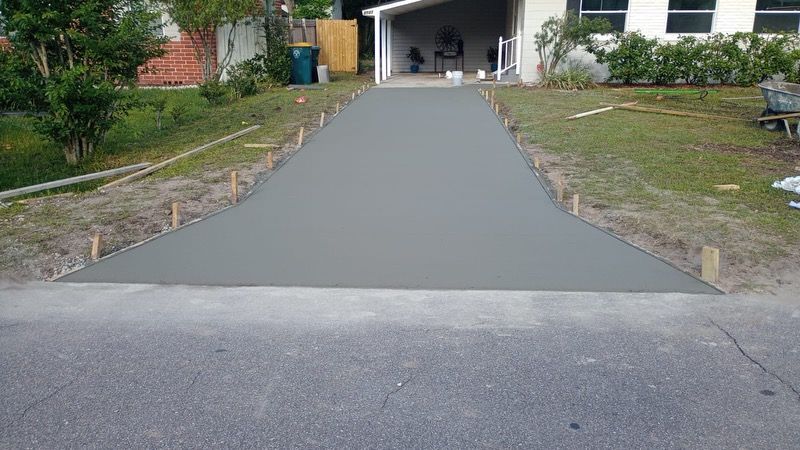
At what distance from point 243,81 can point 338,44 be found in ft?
27.9

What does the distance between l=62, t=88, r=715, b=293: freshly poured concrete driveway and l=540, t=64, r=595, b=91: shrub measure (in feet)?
31.7

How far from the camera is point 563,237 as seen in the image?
23.8ft

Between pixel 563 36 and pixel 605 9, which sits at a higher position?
pixel 605 9

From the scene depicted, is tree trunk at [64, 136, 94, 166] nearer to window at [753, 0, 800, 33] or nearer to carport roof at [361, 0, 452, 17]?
carport roof at [361, 0, 452, 17]

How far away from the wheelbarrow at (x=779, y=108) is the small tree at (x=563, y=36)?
6.29 metres

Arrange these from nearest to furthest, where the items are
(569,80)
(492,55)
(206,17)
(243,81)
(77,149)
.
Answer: (77,149)
(206,17)
(243,81)
(569,80)
(492,55)

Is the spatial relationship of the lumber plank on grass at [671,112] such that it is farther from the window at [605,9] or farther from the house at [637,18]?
the window at [605,9]

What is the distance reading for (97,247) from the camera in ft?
22.2

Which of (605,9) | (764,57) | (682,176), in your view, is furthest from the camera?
(605,9)

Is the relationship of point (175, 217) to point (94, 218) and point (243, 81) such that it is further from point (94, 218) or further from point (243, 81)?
point (243, 81)

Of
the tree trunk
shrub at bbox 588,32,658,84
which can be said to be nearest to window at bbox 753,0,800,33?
shrub at bbox 588,32,658,84

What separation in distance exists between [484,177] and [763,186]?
3.68m

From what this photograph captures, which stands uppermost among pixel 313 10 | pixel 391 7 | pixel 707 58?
pixel 313 10

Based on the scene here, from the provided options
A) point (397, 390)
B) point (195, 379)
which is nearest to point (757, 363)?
point (397, 390)
